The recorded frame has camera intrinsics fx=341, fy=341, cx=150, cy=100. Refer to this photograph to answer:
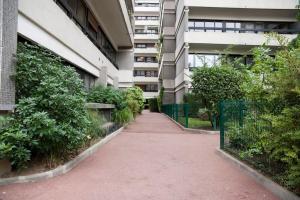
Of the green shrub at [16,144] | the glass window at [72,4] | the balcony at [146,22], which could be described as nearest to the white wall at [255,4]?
the glass window at [72,4]

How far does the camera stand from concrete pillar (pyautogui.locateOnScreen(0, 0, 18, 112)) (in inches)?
265

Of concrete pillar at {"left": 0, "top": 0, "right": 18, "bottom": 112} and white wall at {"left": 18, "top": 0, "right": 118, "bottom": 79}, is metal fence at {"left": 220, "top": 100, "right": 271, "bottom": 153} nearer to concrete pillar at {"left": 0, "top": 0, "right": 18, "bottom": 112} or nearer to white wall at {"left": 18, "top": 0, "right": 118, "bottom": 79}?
concrete pillar at {"left": 0, "top": 0, "right": 18, "bottom": 112}

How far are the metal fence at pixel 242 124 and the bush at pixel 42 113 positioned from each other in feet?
13.1

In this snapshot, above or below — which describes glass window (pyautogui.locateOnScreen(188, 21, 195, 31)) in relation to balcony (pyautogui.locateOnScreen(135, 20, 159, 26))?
below

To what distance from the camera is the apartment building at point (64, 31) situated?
6980 mm

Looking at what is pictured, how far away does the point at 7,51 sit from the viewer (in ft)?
22.9

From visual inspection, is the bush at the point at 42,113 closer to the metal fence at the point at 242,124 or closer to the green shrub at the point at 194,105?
the metal fence at the point at 242,124

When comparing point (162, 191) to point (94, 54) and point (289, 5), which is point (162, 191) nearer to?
point (94, 54)

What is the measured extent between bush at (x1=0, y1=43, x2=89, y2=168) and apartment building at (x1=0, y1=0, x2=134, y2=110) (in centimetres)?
32

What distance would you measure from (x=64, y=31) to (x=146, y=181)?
25.6 ft

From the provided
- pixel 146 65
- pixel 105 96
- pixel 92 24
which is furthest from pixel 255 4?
pixel 146 65

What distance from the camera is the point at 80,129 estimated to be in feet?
26.3

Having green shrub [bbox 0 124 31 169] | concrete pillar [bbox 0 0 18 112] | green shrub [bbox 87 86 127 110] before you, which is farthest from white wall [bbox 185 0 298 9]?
green shrub [bbox 0 124 31 169]

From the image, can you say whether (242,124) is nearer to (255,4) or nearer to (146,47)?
(255,4)
